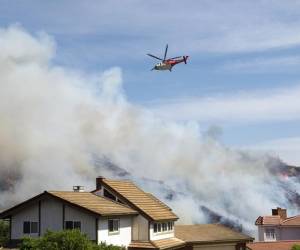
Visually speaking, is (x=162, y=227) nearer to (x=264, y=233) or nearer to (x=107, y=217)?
(x=107, y=217)

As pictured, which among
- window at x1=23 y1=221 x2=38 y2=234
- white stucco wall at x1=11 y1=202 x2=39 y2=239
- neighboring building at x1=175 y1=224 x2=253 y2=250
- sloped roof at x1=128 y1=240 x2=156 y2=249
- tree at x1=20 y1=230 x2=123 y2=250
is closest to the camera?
tree at x1=20 y1=230 x2=123 y2=250

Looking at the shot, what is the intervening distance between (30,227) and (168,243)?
12686 mm

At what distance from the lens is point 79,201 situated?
45594 millimetres

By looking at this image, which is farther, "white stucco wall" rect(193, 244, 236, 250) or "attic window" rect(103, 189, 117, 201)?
"white stucco wall" rect(193, 244, 236, 250)

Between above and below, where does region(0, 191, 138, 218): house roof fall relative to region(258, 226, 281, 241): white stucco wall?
above

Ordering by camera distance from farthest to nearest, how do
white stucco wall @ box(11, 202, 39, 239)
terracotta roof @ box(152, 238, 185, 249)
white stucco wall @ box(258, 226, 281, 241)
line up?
white stucco wall @ box(258, 226, 281, 241) → terracotta roof @ box(152, 238, 185, 249) → white stucco wall @ box(11, 202, 39, 239)

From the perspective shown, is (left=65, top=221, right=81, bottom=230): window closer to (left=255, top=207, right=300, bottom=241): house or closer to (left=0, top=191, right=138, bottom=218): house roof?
(left=0, top=191, right=138, bottom=218): house roof

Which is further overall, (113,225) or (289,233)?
(289,233)

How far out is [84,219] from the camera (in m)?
44.2

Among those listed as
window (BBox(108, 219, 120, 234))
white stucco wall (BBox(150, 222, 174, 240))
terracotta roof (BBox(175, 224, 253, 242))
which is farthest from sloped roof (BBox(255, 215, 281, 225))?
window (BBox(108, 219, 120, 234))

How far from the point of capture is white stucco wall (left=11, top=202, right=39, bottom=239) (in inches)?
1828

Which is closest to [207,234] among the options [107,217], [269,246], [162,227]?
[162,227]

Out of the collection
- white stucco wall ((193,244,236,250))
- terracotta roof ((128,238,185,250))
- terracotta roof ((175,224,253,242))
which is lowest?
white stucco wall ((193,244,236,250))

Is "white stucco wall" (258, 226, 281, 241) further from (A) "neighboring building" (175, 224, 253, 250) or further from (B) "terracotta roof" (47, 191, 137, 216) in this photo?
(B) "terracotta roof" (47, 191, 137, 216)
